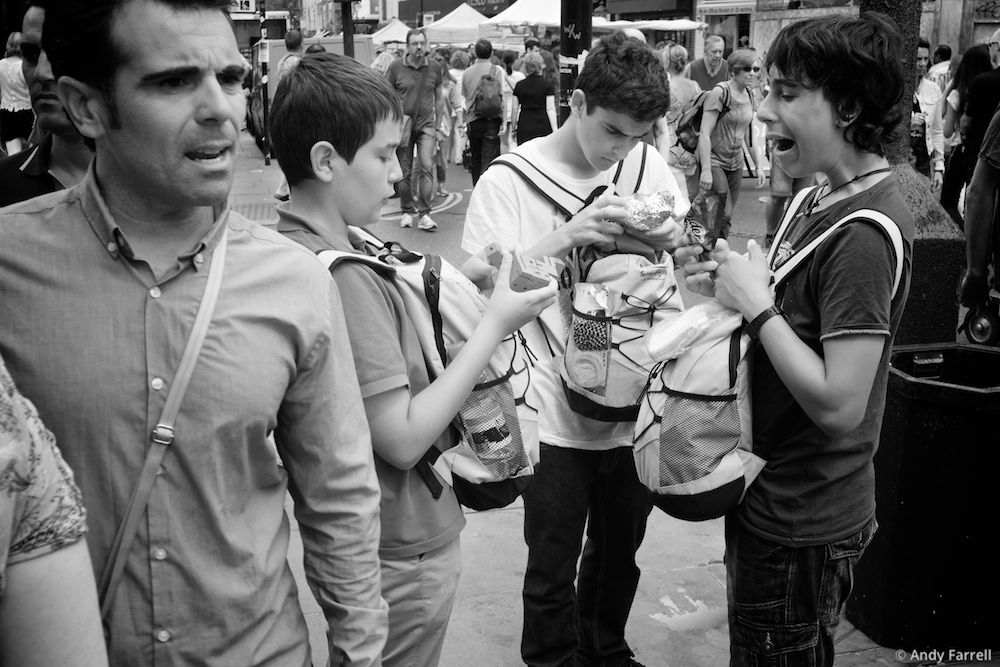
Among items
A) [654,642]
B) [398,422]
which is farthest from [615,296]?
[654,642]

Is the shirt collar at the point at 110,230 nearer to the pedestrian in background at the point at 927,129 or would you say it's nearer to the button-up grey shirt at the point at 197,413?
the button-up grey shirt at the point at 197,413

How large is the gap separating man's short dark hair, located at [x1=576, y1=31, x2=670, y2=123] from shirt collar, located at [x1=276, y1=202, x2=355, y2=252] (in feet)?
3.41

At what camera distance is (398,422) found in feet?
6.51

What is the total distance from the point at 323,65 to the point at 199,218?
2.23ft

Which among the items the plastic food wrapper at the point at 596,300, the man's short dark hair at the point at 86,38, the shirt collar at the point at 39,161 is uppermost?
the man's short dark hair at the point at 86,38

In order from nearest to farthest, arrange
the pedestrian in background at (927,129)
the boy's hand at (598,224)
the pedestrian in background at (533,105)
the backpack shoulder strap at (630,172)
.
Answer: the boy's hand at (598,224) → the backpack shoulder strap at (630,172) → the pedestrian in background at (927,129) → the pedestrian in background at (533,105)

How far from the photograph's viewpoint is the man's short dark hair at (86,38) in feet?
4.81

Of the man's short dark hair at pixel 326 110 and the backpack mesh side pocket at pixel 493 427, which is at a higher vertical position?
the man's short dark hair at pixel 326 110

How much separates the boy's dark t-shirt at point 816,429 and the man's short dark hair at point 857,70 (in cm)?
15

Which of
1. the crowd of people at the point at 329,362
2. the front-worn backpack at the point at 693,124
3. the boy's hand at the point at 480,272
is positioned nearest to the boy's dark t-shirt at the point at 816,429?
the crowd of people at the point at 329,362

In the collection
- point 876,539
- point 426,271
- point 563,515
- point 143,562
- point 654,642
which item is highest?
point 426,271

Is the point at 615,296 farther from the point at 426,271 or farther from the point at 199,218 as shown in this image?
the point at 199,218

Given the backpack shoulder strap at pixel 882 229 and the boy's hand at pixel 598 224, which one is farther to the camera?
the boy's hand at pixel 598 224

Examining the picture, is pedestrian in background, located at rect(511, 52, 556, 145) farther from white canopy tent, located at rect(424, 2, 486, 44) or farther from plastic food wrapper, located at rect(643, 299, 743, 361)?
white canopy tent, located at rect(424, 2, 486, 44)
